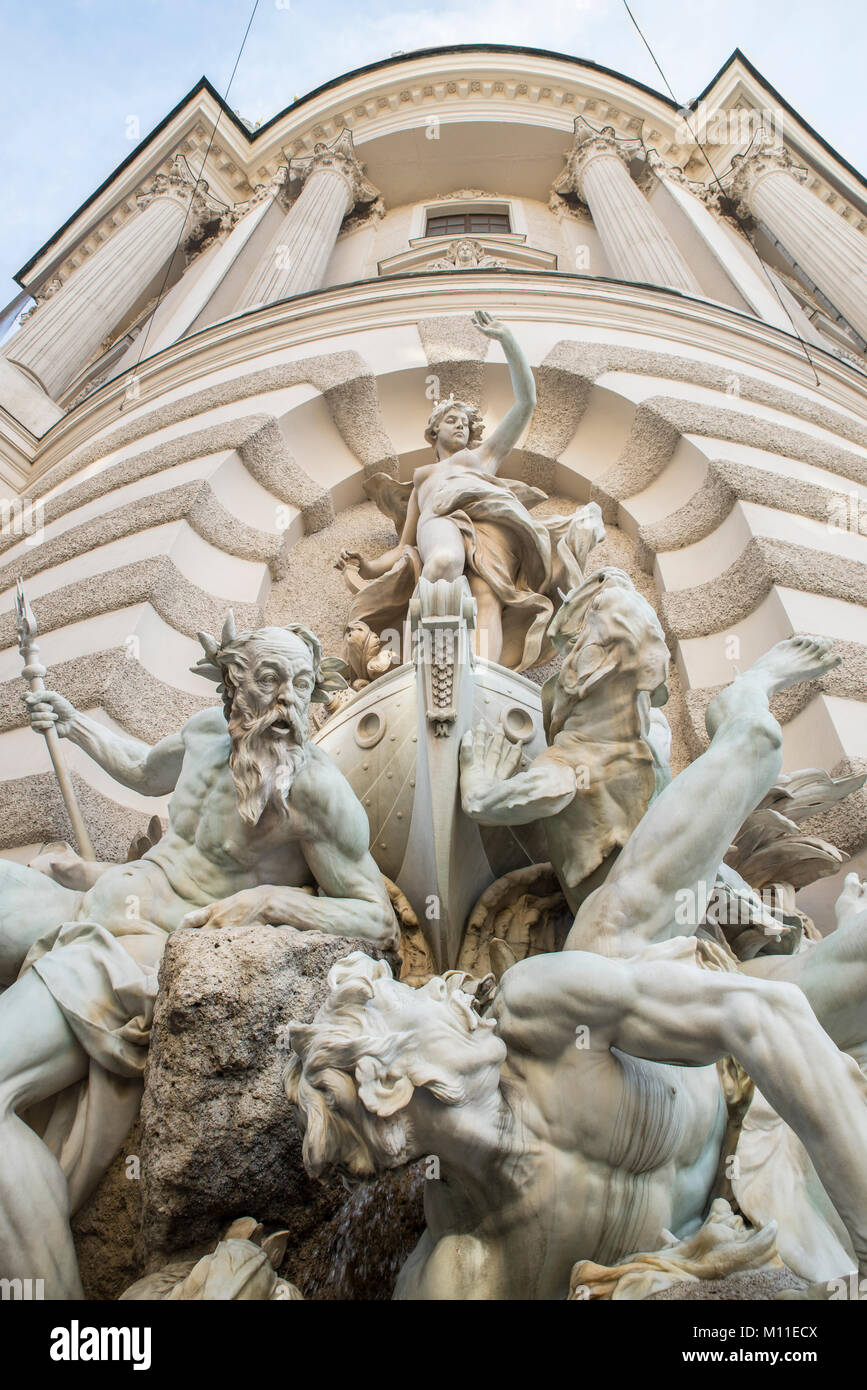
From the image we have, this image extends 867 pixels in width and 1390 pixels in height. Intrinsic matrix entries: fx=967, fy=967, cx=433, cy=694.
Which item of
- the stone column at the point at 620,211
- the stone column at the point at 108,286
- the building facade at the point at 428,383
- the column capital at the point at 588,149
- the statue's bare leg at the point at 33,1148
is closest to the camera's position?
the statue's bare leg at the point at 33,1148

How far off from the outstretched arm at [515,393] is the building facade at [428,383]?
1.36 m

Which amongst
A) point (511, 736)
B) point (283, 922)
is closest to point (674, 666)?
point (511, 736)

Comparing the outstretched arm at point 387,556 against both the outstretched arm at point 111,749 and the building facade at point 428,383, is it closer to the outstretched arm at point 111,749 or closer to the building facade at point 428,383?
the building facade at point 428,383

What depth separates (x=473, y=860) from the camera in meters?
3.04

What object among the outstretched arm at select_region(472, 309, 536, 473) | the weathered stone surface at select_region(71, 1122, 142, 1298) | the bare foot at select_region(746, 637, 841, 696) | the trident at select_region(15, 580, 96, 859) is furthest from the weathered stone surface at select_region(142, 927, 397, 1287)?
the outstretched arm at select_region(472, 309, 536, 473)

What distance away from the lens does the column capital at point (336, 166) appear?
48.0ft

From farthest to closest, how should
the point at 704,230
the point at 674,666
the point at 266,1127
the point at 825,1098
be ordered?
the point at 704,230 → the point at 674,666 → the point at 266,1127 → the point at 825,1098

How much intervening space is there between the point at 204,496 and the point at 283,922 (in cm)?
407

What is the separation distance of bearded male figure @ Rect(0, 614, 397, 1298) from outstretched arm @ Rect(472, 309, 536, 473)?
90.2 inches

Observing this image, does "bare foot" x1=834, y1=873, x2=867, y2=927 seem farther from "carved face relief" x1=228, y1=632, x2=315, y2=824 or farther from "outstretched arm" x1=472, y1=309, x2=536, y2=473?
"outstretched arm" x1=472, y1=309, x2=536, y2=473

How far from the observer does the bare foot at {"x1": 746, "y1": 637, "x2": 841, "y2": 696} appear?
2.83m

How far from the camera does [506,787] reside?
9.14 ft

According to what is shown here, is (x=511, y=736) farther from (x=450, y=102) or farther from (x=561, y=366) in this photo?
(x=450, y=102)

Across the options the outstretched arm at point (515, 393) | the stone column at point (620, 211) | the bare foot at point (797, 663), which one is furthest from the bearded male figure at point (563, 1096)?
the stone column at point (620, 211)
